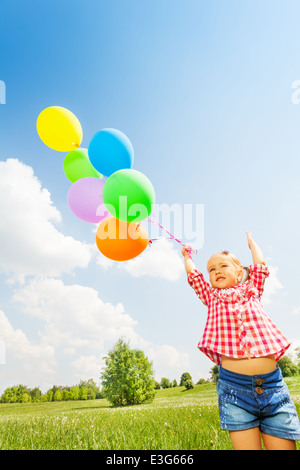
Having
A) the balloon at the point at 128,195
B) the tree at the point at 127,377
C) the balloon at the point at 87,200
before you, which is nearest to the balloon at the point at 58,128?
the balloon at the point at 87,200

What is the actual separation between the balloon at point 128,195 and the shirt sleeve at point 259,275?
1238 millimetres

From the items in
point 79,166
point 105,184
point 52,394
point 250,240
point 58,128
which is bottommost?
point 52,394

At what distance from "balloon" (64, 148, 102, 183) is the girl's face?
6.72 ft

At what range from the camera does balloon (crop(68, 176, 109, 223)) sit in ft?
10.7

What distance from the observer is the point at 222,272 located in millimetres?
2320

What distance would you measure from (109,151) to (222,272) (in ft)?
6.16

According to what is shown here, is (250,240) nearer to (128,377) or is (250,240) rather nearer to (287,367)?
(128,377)

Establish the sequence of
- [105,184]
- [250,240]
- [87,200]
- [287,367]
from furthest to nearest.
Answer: [287,367]
[87,200]
[105,184]
[250,240]

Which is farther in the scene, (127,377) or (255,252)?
(127,377)

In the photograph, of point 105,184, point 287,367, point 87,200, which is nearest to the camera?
point 105,184

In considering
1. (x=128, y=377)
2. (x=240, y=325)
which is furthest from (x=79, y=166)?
(x=128, y=377)

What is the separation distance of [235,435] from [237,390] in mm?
253

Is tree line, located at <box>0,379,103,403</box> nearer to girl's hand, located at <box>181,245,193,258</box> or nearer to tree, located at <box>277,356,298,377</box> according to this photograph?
tree, located at <box>277,356,298,377</box>

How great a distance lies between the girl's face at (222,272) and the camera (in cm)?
230
